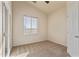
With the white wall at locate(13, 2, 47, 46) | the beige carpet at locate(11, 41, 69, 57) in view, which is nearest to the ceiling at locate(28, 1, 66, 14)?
the white wall at locate(13, 2, 47, 46)

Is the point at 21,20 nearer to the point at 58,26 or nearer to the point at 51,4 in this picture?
the point at 51,4

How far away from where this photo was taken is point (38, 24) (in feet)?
17.4

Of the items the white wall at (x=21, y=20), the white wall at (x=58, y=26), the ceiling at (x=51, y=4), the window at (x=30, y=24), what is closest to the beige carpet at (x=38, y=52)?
the white wall at (x=21, y=20)

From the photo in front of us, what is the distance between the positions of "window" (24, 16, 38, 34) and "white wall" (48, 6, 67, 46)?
1.12 meters

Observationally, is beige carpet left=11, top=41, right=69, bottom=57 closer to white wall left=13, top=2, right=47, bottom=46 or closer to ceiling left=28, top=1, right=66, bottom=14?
white wall left=13, top=2, right=47, bottom=46

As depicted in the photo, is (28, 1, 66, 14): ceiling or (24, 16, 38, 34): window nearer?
(28, 1, 66, 14): ceiling

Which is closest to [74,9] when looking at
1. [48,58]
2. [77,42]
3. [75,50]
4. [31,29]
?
[77,42]

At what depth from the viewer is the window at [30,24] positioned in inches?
182

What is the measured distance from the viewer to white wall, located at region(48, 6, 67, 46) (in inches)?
172

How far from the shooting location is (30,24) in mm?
4859

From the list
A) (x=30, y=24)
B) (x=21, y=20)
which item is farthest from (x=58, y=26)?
(x=21, y=20)

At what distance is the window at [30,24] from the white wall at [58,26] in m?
1.12

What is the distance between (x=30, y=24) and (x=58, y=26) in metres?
1.81

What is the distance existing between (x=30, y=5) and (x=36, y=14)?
712 mm
